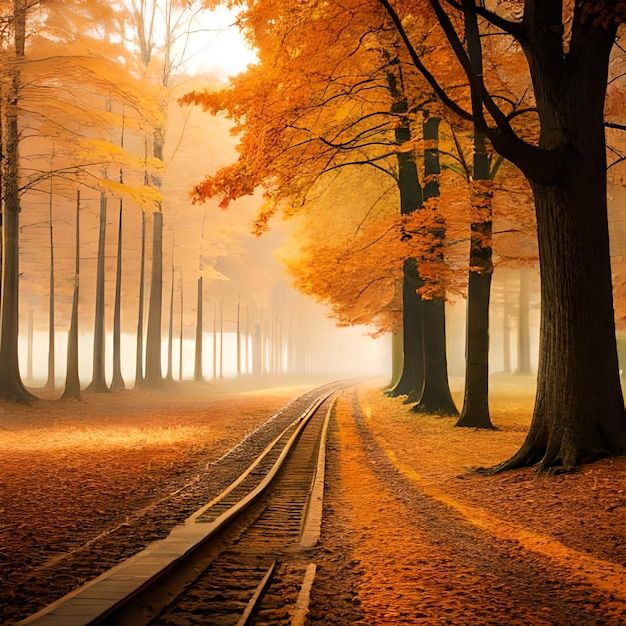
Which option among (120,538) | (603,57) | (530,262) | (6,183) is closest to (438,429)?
(530,262)

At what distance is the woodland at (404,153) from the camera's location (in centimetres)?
759

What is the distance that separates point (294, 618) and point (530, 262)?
1306cm

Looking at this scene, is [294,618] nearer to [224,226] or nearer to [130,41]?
[130,41]

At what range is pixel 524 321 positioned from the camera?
37188 mm

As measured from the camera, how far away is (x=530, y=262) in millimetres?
14828

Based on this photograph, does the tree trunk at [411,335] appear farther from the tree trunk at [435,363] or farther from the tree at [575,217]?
the tree at [575,217]

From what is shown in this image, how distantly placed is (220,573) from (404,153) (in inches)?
516

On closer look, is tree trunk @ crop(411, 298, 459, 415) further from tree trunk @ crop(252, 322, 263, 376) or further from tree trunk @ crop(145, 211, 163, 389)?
tree trunk @ crop(252, 322, 263, 376)

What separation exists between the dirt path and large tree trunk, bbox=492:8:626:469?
75.7 inches

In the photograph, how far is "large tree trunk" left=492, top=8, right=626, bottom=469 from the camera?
7.52m

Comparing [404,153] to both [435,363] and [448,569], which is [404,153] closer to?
[435,363]

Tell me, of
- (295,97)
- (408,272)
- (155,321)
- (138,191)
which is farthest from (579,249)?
(155,321)

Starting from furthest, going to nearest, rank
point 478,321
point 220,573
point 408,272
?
point 408,272 → point 478,321 → point 220,573

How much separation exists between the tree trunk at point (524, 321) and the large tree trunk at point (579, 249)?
29.2m
